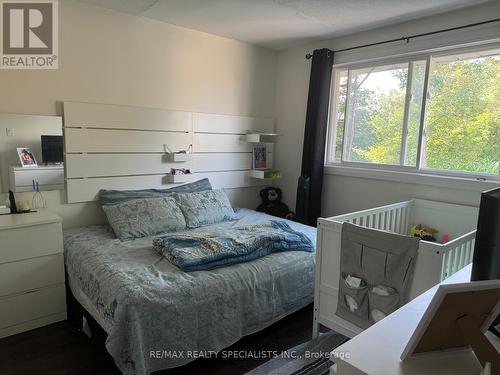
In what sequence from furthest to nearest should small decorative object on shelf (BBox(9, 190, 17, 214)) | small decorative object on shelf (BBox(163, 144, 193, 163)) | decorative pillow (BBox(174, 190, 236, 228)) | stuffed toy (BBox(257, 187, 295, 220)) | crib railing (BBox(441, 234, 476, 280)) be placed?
stuffed toy (BBox(257, 187, 295, 220))
small decorative object on shelf (BBox(163, 144, 193, 163))
decorative pillow (BBox(174, 190, 236, 228))
small decorative object on shelf (BBox(9, 190, 17, 214))
crib railing (BBox(441, 234, 476, 280))

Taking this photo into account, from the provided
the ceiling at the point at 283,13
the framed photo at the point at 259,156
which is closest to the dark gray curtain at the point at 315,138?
the ceiling at the point at 283,13

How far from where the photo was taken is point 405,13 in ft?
9.29

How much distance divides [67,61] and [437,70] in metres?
3.15

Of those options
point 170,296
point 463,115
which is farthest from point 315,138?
point 170,296

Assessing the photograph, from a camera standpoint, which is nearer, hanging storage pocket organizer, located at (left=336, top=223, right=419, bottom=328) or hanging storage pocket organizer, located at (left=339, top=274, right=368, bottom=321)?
hanging storage pocket organizer, located at (left=336, top=223, right=419, bottom=328)

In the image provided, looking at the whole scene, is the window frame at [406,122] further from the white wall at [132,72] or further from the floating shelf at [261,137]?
the white wall at [132,72]

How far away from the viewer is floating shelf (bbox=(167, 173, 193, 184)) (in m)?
3.41

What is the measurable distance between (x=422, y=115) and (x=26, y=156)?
3.33 meters

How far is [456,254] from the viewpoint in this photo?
73.9 inches

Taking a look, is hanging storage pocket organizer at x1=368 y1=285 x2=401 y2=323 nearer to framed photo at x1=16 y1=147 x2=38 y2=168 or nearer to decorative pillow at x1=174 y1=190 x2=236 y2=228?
decorative pillow at x1=174 y1=190 x2=236 y2=228

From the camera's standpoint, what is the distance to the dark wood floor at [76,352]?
1944 mm

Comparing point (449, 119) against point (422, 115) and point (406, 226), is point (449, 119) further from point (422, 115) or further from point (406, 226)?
point (406, 226)

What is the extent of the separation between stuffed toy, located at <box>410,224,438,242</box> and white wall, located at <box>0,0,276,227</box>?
6.36ft

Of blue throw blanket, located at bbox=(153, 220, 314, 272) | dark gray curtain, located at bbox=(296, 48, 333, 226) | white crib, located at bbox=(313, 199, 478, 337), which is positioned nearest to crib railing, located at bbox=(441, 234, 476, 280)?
white crib, located at bbox=(313, 199, 478, 337)
